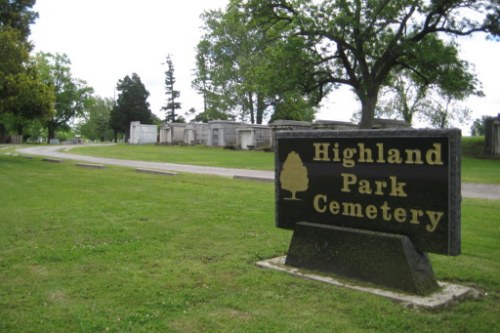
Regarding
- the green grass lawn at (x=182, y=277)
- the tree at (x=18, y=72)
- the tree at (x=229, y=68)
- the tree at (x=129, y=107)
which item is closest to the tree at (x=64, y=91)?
the tree at (x=129, y=107)

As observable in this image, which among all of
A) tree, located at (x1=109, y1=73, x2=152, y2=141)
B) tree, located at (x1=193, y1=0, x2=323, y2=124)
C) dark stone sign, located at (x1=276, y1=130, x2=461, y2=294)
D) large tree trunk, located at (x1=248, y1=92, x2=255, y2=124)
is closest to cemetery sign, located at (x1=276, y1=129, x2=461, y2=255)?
dark stone sign, located at (x1=276, y1=130, x2=461, y2=294)

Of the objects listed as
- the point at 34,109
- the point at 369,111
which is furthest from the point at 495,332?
the point at 369,111

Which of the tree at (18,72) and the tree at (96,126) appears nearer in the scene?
the tree at (18,72)

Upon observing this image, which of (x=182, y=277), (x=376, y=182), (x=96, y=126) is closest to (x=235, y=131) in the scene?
(x=182, y=277)

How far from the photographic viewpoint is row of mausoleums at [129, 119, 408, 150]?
41.7 metres

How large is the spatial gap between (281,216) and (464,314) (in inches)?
95.7

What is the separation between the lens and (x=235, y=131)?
161ft

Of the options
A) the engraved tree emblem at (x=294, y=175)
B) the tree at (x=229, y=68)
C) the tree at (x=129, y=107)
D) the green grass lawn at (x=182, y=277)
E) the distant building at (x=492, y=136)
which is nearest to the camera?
the green grass lawn at (x=182, y=277)

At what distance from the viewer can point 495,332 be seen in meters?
4.14

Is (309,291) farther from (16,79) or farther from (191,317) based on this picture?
(16,79)

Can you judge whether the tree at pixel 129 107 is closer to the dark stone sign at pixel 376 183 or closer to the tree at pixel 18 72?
the tree at pixel 18 72

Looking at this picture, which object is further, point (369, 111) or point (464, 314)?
point (369, 111)

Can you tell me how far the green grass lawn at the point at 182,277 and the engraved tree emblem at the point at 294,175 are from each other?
980mm

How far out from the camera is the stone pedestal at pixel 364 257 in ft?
16.7
